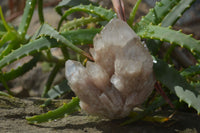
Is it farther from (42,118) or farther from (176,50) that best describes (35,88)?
(42,118)

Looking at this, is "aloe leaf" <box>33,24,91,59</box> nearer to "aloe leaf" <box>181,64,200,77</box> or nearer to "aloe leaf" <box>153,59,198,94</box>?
"aloe leaf" <box>153,59,198,94</box>

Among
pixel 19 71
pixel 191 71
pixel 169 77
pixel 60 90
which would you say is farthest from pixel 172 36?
pixel 19 71

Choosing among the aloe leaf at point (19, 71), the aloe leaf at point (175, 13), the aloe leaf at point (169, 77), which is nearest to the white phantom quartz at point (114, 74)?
the aloe leaf at point (169, 77)

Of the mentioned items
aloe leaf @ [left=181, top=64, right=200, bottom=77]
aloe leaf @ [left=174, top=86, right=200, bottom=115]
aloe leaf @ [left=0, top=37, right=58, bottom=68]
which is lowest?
aloe leaf @ [left=181, top=64, right=200, bottom=77]

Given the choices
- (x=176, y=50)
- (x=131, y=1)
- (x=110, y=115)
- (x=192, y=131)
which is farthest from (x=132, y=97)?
(x=176, y=50)

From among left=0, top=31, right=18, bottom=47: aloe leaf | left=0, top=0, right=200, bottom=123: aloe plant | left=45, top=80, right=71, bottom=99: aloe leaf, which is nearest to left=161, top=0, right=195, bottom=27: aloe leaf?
left=0, top=0, right=200, bottom=123: aloe plant

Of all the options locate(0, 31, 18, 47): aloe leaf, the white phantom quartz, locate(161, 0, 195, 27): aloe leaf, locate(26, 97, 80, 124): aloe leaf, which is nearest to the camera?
the white phantom quartz

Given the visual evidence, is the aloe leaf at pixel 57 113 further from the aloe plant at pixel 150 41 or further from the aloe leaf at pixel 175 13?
the aloe leaf at pixel 175 13
